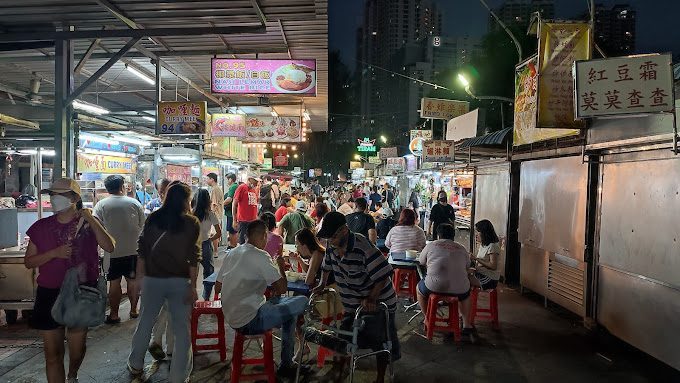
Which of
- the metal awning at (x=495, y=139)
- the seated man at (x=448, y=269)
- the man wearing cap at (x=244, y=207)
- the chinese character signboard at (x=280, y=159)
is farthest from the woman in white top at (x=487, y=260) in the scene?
the chinese character signboard at (x=280, y=159)

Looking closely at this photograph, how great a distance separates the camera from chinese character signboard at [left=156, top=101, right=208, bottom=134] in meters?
9.41

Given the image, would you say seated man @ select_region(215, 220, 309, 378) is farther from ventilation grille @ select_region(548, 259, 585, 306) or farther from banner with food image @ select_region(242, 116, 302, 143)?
banner with food image @ select_region(242, 116, 302, 143)

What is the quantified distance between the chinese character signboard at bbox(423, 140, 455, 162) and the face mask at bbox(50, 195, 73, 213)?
34.5 ft

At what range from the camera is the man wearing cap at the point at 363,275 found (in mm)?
4311

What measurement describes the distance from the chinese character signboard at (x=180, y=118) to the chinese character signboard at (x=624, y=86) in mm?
6892

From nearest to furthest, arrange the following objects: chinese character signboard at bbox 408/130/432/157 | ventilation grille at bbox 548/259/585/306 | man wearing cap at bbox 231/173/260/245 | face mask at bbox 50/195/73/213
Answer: face mask at bbox 50/195/73/213 < ventilation grille at bbox 548/259/585/306 < man wearing cap at bbox 231/173/260/245 < chinese character signboard at bbox 408/130/432/157

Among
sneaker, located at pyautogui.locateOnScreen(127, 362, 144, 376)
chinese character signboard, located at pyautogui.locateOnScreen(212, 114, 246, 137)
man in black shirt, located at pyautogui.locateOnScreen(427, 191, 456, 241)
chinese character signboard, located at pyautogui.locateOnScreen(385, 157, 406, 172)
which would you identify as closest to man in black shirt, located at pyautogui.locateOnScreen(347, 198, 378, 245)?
sneaker, located at pyautogui.locateOnScreen(127, 362, 144, 376)

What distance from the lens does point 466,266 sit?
6.12 m

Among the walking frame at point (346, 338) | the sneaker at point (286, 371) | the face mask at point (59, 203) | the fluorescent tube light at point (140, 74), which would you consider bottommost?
the sneaker at point (286, 371)

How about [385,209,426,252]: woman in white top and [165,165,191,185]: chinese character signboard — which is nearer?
[385,209,426,252]: woman in white top

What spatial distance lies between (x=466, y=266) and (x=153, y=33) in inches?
204

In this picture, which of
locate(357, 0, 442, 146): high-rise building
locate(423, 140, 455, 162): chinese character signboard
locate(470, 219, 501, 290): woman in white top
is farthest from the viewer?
locate(357, 0, 442, 146): high-rise building

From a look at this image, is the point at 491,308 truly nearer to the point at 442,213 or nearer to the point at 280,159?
the point at 442,213

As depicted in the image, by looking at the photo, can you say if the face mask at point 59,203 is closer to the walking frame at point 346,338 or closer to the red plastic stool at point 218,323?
the red plastic stool at point 218,323
